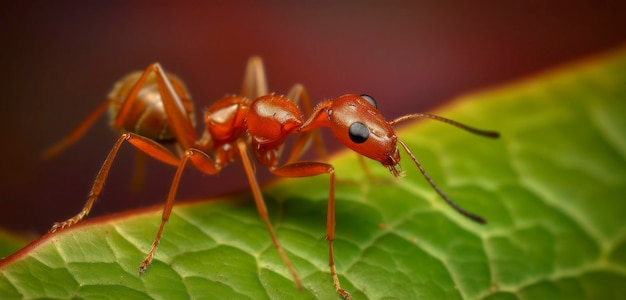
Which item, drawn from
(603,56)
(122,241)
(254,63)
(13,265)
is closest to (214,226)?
(122,241)

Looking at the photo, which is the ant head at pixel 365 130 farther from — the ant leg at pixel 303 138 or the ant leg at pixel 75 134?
the ant leg at pixel 75 134

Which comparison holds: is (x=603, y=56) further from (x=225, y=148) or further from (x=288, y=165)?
(x=225, y=148)

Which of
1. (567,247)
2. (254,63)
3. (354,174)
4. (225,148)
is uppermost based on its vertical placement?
(254,63)

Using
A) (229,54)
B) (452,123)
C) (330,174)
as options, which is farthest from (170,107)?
(229,54)

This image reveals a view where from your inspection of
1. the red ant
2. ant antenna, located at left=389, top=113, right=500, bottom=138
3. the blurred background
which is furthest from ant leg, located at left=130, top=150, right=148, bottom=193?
ant antenna, located at left=389, top=113, right=500, bottom=138

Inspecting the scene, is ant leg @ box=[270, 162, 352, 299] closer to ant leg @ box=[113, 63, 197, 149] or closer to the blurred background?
ant leg @ box=[113, 63, 197, 149]

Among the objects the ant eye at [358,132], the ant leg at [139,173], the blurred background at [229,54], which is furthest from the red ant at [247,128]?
the blurred background at [229,54]

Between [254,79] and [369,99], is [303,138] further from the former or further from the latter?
[254,79]
